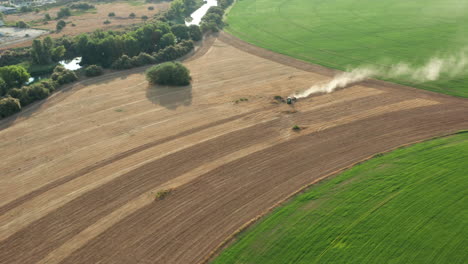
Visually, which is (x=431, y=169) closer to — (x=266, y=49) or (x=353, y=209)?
(x=353, y=209)

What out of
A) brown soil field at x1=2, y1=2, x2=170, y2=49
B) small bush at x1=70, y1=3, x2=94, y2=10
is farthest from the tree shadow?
small bush at x1=70, y1=3, x2=94, y2=10

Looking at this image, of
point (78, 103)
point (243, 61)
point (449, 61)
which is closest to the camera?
point (78, 103)

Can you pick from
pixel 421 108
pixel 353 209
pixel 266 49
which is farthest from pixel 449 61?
pixel 353 209

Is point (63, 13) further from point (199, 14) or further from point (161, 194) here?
point (161, 194)

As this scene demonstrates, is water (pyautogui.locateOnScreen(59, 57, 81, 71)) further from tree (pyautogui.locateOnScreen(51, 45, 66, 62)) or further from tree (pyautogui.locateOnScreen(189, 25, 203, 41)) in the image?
tree (pyautogui.locateOnScreen(189, 25, 203, 41))

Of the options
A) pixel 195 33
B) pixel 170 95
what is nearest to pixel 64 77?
pixel 170 95

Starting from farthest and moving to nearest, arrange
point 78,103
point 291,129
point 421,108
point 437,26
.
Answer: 1. point 437,26
2. point 78,103
3. point 421,108
4. point 291,129

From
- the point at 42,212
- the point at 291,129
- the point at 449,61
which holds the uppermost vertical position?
the point at 449,61

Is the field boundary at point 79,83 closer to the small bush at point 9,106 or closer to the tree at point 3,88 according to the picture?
the small bush at point 9,106

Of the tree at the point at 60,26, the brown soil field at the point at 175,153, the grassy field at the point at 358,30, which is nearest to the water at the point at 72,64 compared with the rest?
the brown soil field at the point at 175,153
